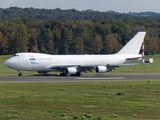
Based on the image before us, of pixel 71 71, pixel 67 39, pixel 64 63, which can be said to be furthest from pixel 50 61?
pixel 67 39

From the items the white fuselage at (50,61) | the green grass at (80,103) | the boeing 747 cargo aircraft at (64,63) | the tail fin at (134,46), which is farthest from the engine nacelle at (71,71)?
the green grass at (80,103)

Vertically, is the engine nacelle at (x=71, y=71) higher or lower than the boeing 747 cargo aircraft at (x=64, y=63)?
lower

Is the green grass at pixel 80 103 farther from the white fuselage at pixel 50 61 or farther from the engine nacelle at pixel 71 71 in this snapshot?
the white fuselage at pixel 50 61

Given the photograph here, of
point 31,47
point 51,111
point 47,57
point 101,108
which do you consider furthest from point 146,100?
point 31,47

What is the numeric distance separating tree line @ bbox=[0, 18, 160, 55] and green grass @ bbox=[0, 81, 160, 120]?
8271 cm

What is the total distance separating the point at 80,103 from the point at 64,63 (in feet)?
101

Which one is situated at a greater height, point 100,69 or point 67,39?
point 67,39

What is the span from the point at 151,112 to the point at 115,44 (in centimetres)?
10426

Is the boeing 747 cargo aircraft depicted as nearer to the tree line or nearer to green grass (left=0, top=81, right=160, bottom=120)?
green grass (left=0, top=81, right=160, bottom=120)

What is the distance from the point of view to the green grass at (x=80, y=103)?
24828 mm

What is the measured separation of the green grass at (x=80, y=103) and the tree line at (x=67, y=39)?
271 ft

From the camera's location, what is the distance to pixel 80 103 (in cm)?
3000

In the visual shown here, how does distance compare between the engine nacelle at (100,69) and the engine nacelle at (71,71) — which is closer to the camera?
the engine nacelle at (71,71)

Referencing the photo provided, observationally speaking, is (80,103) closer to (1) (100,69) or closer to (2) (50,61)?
(1) (100,69)
